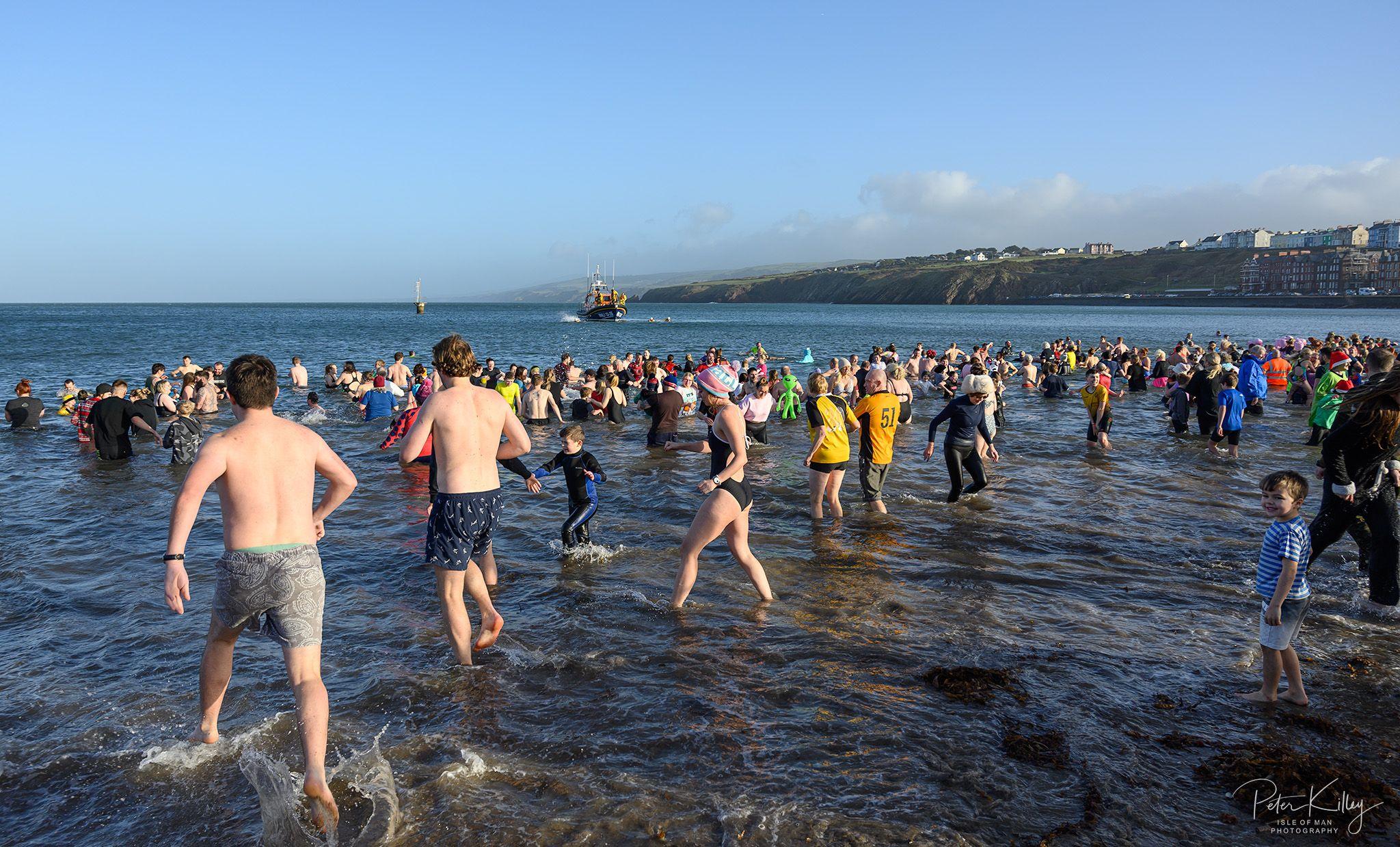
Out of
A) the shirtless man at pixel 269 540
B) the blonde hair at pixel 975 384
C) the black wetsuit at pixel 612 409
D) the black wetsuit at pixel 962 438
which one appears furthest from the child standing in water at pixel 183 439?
the blonde hair at pixel 975 384

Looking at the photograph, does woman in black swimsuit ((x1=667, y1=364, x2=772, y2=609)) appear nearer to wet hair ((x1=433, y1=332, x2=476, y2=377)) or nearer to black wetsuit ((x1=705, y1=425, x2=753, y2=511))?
black wetsuit ((x1=705, y1=425, x2=753, y2=511))

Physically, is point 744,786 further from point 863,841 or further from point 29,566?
point 29,566

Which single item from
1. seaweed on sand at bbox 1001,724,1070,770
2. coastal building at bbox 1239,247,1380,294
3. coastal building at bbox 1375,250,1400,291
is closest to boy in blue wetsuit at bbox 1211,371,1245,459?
seaweed on sand at bbox 1001,724,1070,770

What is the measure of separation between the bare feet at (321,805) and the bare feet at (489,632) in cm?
192

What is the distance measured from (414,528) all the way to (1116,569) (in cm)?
759

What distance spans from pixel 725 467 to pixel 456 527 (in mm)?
2124

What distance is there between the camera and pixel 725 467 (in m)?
6.33

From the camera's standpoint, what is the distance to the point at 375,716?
4.99 m

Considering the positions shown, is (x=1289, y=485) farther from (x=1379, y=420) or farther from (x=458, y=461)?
(x=458, y=461)

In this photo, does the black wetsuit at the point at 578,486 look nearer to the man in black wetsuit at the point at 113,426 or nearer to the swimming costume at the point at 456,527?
the swimming costume at the point at 456,527

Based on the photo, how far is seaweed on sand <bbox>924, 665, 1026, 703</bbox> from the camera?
5184mm

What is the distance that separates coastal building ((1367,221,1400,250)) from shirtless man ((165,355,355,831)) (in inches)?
8401

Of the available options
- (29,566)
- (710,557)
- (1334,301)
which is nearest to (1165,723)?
(710,557)
